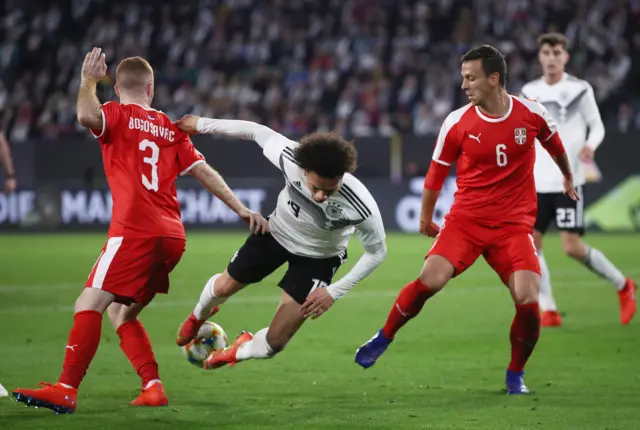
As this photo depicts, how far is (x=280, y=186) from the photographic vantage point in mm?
21672

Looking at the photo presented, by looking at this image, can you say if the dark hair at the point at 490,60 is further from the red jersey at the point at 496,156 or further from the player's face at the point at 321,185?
the player's face at the point at 321,185

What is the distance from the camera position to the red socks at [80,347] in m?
6.02

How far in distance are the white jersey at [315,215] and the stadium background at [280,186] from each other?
0.93 meters

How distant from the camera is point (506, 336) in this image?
9352 mm

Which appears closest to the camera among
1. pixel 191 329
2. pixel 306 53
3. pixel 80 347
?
pixel 80 347

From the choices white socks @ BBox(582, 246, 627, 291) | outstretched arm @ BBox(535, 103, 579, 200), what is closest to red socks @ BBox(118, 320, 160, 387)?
outstretched arm @ BBox(535, 103, 579, 200)

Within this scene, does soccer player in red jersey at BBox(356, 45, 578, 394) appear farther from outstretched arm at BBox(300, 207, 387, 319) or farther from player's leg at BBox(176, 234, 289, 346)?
player's leg at BBox(176, 234, 289, 346)

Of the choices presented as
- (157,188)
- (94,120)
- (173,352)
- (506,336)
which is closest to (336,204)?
(157,188)

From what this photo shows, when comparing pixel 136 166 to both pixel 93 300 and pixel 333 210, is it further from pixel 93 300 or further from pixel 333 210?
pixel 333 210

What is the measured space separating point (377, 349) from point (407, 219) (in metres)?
14.7

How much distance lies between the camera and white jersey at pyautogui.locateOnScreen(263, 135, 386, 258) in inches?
255

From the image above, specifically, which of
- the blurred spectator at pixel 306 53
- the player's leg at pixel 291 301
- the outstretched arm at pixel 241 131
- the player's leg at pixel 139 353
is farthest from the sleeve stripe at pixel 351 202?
the blurred spectator at pixel 306 53

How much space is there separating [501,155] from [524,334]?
1.10 meters

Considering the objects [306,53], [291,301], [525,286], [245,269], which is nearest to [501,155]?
[525,286]
